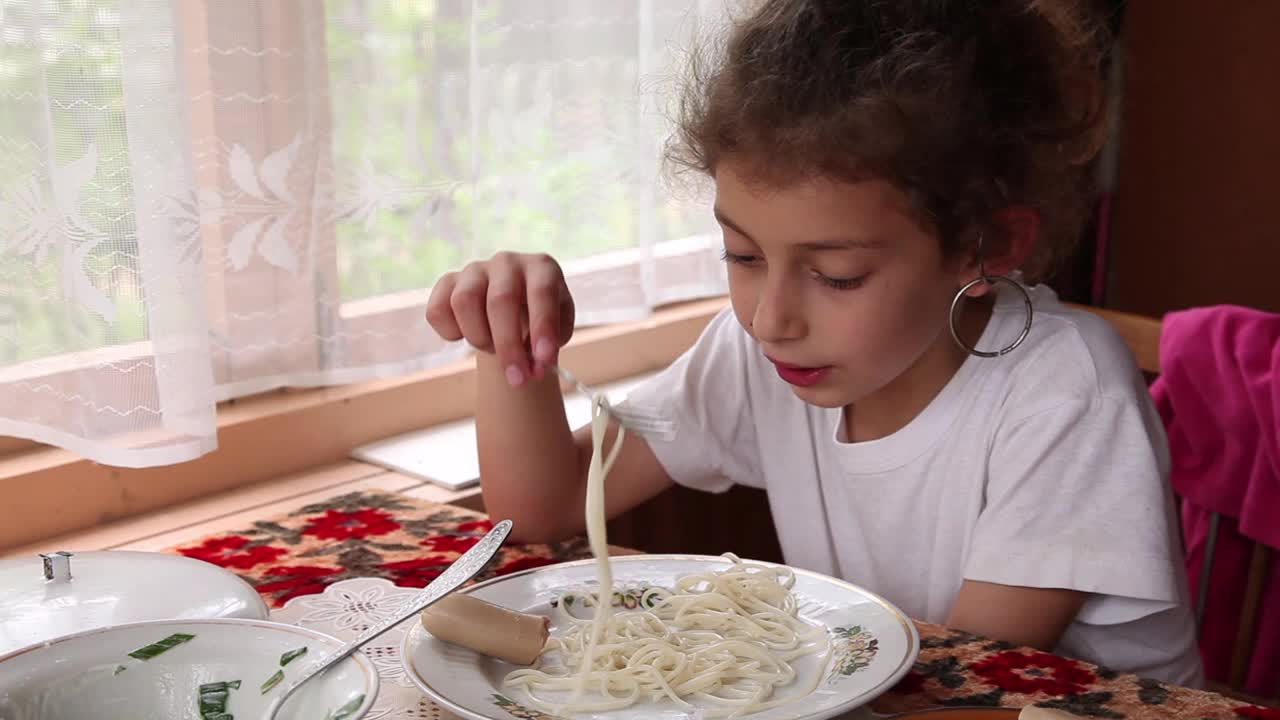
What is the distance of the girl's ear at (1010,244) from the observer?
3.68 ft

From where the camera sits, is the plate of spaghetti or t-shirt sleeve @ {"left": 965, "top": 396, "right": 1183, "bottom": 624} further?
t-shirt sleeve @ {"left": 965, "top": 396, "right": 1183, "bottom": 624}

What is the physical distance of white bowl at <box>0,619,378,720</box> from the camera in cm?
69

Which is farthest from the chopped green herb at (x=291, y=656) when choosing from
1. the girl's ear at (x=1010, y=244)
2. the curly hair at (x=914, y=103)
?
the girl's ear at (x=1010, y=244)

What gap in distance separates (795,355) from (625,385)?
81cm

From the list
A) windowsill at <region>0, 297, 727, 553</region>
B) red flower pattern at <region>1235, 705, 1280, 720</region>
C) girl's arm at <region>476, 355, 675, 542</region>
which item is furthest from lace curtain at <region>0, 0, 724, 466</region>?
red flower pattern at <region>1235, 705, 1280, 720</region>

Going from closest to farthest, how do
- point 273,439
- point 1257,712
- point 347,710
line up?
point 347,710 < point 1257,712 < point 273,439

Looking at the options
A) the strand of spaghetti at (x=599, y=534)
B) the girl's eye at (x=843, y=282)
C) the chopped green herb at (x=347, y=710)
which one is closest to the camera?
the chopped green herb at (x=347, y=710)

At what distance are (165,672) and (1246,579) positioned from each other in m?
1.20

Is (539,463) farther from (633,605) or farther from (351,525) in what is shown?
(633,605)

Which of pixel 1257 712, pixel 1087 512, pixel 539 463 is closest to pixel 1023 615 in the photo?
pixel 1087 512

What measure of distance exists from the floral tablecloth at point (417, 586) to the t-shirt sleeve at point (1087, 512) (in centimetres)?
13

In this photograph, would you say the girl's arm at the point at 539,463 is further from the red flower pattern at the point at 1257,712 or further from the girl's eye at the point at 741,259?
the red flower pattern at the point at 1257,712

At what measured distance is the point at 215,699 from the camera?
72cm

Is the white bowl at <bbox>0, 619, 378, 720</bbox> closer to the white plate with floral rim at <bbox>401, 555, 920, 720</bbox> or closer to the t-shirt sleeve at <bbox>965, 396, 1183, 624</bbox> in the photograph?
the white plate with floral rim at <bbox>401, 555, 920, 720</bbox>
